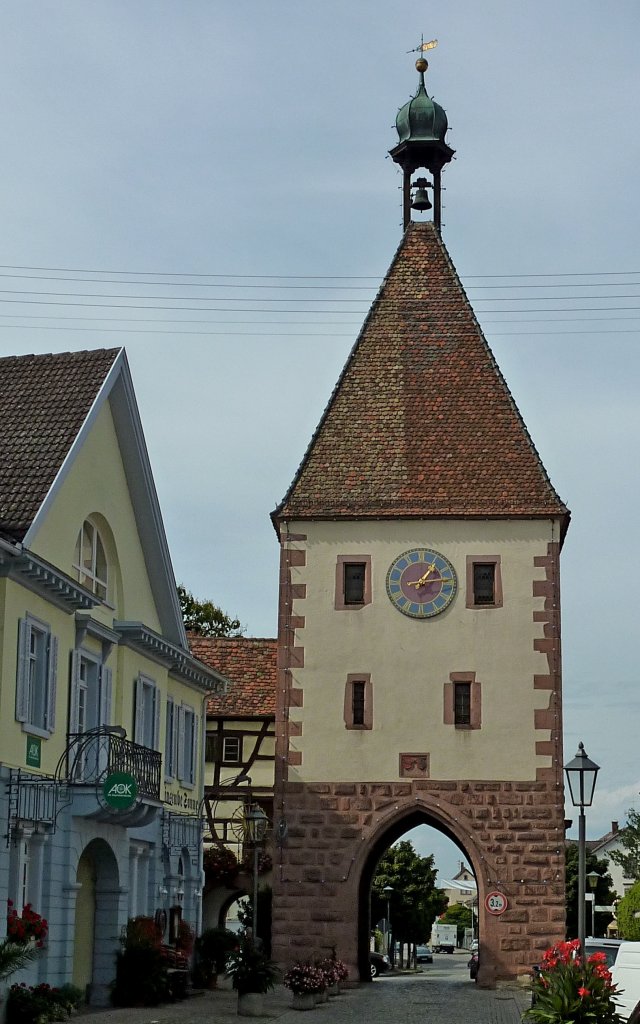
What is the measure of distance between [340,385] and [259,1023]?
17.3m

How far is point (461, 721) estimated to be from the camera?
35094 millimetres

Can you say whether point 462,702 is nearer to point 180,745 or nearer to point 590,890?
point 180,745

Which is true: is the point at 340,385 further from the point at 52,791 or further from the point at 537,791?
the point at 52,791

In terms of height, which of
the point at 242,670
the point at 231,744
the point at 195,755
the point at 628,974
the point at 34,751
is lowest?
the point at 628,974

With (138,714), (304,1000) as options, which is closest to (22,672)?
(138,714)

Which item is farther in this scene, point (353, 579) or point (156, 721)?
point (353, 579)

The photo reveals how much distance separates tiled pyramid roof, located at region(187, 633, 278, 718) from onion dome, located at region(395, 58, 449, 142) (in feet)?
42.1

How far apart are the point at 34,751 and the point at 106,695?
13.6ft

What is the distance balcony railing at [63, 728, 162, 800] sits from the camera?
25.4m

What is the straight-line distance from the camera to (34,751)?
2381 cm

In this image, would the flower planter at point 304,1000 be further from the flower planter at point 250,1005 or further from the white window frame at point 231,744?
the white window frame at point 231,744

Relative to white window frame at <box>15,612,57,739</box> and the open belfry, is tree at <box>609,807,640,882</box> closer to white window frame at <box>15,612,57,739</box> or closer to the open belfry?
the open belfry

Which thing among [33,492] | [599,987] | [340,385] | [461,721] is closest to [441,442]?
[340,385]

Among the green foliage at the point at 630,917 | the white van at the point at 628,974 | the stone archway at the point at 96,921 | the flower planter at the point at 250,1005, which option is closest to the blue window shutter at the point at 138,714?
the stone archway at the point at 96,921
